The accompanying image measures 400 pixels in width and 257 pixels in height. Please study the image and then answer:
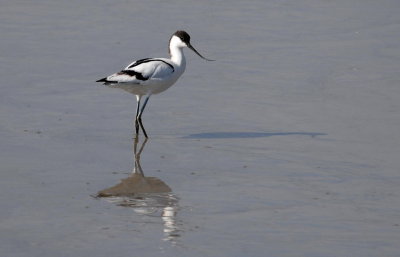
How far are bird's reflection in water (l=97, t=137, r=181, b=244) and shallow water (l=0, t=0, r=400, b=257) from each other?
26 mm

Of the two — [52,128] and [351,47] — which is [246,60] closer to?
[351,47]

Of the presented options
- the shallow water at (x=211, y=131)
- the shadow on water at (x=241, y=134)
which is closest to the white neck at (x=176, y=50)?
the shallow water at (x=211, y=131)

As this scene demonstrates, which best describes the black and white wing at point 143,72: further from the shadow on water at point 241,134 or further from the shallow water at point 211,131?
the shadow on water at point 241,134

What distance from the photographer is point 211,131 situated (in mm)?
10695

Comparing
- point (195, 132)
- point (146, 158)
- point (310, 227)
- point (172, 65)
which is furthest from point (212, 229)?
point (172, 65)

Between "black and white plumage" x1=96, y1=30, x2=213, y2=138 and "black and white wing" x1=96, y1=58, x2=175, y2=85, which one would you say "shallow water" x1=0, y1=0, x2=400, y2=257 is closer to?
"black and white plumage" x1=96, y1=30, x2=213, y2=138

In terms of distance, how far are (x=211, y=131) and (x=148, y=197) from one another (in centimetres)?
250

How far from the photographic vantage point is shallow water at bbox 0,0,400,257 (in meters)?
7.34

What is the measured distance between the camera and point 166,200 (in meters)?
8.20

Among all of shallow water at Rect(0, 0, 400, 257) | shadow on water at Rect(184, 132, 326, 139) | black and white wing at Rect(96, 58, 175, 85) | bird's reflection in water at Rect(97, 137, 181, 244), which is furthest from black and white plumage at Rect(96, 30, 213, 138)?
bird's reflection in water at Rect(97, 137, 181, 244)

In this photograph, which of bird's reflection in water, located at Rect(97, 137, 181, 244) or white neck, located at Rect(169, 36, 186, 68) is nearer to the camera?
bird's reflection in water, located at Rect(97, 137, 181, 244)

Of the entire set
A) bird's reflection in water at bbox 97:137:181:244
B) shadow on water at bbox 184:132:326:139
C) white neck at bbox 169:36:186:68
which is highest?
white neck at bbox 169:36:186:68

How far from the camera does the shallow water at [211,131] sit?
24.1 feet

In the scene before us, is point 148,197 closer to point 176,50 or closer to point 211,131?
point 211,131
